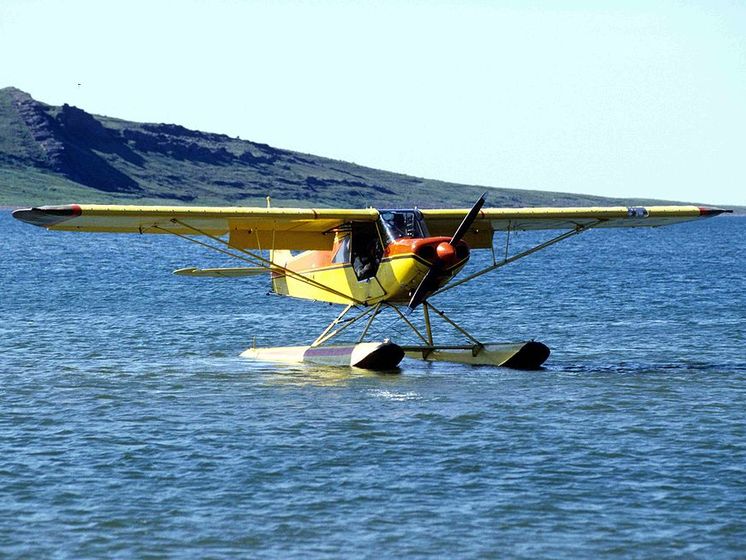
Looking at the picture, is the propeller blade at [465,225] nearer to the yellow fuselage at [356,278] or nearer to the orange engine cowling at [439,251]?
the orange engine cowling at [439,251]

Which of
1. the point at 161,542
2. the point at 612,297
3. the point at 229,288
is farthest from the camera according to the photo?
the point at 229,288

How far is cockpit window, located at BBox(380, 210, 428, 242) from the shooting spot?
60.9ft

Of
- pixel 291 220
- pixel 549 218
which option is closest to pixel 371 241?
pixel 291 220

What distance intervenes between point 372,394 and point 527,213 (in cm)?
501

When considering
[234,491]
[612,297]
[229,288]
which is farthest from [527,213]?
[229,288]

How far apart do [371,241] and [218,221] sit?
8.10ft

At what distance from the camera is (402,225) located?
61.4ft

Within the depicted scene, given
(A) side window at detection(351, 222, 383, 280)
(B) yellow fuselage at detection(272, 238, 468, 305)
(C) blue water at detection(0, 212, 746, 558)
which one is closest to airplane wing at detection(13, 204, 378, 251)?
(A) side window at detection(351, 222, 383, 280)

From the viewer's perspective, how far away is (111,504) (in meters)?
10.9

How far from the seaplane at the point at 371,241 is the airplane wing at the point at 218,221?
17 mm

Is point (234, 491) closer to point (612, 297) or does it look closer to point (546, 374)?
point (546, 374)

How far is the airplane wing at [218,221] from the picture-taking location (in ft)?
56.4

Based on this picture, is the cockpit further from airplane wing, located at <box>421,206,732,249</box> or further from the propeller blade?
the propeller blade

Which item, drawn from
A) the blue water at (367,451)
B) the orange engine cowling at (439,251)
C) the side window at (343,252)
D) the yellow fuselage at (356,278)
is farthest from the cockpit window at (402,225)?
the blue water at (367,451)
